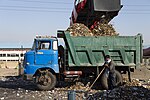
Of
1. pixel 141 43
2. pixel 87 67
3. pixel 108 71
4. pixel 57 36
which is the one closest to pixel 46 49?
pixel 57 36

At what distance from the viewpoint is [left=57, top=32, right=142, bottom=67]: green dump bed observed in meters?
12.7

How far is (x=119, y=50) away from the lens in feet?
42.4

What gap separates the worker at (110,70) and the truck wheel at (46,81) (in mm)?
2267

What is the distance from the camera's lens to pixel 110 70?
12.6 meters

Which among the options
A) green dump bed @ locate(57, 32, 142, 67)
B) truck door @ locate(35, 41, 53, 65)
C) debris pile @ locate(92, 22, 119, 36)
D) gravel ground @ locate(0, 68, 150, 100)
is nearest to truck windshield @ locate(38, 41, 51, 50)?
truck door @ locate(35, 41, 53, 65)

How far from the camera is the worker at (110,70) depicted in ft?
40.9

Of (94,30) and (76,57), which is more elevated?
(94,30)

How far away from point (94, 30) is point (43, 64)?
271 centimetres

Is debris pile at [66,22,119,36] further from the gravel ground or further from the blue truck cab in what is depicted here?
the gravel ground

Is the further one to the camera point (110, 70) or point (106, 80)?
point (106, 80)

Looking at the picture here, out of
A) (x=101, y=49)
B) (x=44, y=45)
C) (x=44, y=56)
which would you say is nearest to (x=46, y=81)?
(x=44, y=56)

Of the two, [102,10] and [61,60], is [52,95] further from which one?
[102,10]

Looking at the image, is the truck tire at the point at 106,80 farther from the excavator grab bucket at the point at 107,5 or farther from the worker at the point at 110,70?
the excavator grab bucket at the point at 107,5

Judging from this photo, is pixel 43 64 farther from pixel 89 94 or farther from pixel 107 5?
pixel 107 5
